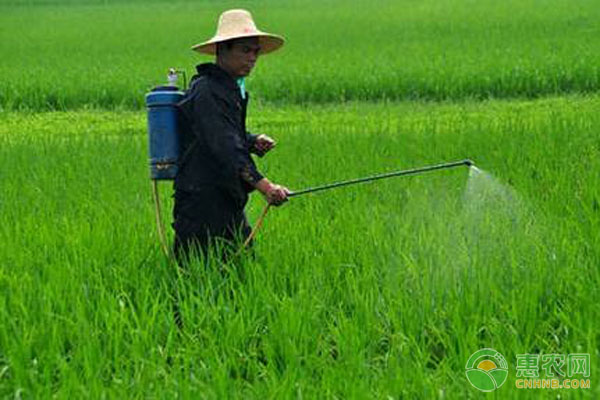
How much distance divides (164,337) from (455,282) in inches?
43.5

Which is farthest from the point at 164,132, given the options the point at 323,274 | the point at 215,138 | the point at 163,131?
the point at 323,274

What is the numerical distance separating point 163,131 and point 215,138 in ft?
0.90

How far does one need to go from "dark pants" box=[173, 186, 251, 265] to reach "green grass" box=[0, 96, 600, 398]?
0.49 ft

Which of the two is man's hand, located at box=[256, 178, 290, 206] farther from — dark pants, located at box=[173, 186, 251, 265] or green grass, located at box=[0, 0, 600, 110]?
green grass, located at box=[0, 0, 600, 110]

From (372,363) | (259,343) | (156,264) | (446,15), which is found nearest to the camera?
(372,363)

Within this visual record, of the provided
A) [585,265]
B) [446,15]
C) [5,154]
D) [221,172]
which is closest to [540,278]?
[585,265]

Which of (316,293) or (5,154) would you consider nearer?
(316,293)

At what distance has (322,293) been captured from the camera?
333 cm

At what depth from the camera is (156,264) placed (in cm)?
386

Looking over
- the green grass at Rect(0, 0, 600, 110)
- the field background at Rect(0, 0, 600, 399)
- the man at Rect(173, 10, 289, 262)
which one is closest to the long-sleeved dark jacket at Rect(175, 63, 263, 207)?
the man at Rect(173, 10, 289, 262)

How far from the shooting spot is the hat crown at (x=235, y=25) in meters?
3.52

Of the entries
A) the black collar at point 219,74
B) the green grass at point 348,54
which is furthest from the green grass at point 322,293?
the green grass at point 348,54

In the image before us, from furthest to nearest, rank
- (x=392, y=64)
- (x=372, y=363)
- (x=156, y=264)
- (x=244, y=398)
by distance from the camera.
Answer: (x=392, y=64), (x=156, y=264), (x=372, y=363), (x=244, y=398)

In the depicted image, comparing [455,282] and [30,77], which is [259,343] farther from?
[30,77]
